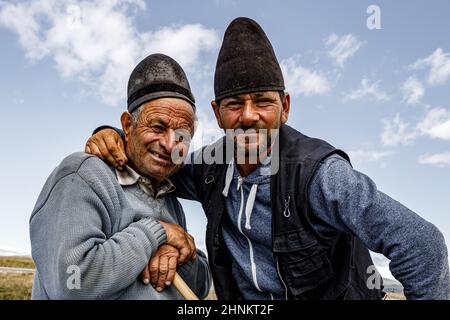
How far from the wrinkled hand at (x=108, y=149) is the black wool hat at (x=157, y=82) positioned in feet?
0.89

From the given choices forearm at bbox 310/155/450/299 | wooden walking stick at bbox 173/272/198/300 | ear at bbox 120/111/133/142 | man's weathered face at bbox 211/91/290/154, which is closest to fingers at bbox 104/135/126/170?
ear at bbox 120/111/133/142

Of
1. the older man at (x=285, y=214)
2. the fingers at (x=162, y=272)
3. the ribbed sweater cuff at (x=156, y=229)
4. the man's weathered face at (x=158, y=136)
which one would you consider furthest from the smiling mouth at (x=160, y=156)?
the fingers at (x=162, y=272)

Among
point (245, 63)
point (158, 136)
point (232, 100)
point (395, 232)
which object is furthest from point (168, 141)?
point (395, 232)

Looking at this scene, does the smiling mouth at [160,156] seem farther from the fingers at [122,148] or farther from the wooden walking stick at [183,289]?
the wooden walking stick at [183,289]

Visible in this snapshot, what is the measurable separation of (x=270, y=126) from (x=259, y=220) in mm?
674

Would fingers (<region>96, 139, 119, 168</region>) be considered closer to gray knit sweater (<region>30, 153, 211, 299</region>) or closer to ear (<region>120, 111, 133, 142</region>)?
gray knit sweater (<region>30, 153, 211, 299</region>)

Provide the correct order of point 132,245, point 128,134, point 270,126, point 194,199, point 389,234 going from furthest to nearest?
point 194,199
point 128,134
point 270,126
point 132,245
point 389,234

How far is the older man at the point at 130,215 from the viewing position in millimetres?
2855

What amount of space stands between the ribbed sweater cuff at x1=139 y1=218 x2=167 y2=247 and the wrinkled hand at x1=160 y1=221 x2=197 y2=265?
0.18ft

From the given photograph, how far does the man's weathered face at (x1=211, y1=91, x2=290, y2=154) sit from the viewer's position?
10.7ft

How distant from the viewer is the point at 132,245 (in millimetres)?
2998

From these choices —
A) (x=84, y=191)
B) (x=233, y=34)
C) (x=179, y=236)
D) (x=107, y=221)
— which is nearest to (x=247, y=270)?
(x=179, y=236)

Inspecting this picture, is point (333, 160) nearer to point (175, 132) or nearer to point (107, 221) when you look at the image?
point (175, 132)

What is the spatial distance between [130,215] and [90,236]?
441mm
